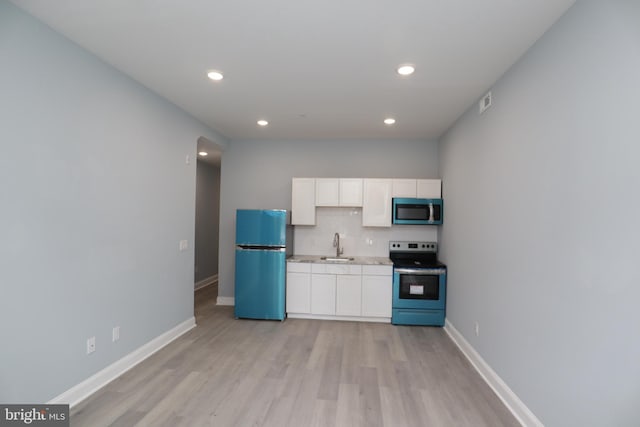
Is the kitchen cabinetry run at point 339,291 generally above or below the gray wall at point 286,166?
below

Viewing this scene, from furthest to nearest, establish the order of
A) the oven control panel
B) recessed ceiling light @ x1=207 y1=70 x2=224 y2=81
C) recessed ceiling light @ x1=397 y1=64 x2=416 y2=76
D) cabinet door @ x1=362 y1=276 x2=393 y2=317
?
the oven control panel
cabinet door @ x1=362 y1=276 x2=393 y2=317
recessed ceiling light @ x1=207 y1=70 x2=224 y2=81
recessed ceiling light @ x1=397 y1=64 x2=416 y2=76

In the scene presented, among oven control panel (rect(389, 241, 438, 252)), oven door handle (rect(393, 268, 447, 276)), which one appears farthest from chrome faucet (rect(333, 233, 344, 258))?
oven door handle (rect(393, 268, 447, 276))

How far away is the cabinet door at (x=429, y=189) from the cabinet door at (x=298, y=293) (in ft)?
6.60

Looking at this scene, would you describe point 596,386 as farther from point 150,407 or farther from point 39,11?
point 39,11

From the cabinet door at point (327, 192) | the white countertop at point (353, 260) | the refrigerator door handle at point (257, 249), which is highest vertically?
the cabinet door at point (327, 192)

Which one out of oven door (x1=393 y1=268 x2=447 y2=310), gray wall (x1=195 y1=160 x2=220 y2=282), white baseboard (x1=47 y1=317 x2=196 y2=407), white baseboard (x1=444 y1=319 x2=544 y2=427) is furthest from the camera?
gray wall (x1=195 y1=160 x2=220 y2=282)

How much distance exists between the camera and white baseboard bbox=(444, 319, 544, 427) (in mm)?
2234

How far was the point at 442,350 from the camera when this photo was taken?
11.8 feet

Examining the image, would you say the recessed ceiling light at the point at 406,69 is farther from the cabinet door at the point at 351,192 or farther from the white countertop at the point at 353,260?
the white countertop at the point at 353,260

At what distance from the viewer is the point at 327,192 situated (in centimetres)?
488

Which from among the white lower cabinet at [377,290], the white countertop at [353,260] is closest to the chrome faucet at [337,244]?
the white countertop at [353,260]

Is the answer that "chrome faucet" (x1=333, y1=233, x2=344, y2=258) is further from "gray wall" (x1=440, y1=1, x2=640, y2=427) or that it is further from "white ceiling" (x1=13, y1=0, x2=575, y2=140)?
"gray wall" (x1=440, y1=1, x2=640, y2=427)

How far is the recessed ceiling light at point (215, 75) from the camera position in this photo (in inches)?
113

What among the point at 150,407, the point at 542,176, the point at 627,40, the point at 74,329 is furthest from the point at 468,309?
the point at 74,329
